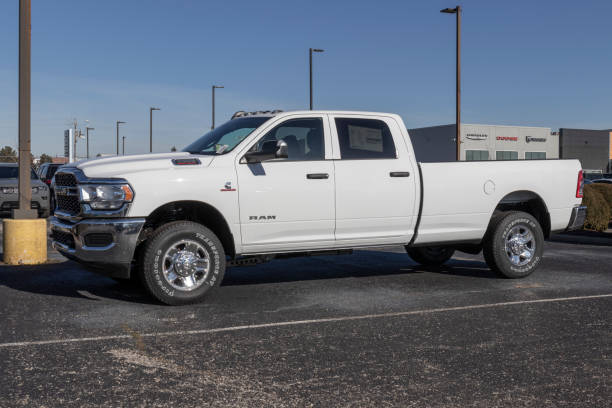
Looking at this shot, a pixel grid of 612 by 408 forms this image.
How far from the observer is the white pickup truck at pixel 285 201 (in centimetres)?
660

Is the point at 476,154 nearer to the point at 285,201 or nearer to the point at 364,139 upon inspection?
the point at 364,139

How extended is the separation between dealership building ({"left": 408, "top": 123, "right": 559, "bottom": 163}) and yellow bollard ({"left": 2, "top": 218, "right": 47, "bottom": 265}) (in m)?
64.1

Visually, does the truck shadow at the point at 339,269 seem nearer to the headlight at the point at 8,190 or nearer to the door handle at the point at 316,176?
the door handle at the point at 316,176

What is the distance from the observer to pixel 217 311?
6594 millimetres

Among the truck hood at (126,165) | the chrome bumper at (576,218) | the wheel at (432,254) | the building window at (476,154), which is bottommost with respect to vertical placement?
the wheel at (432,254)

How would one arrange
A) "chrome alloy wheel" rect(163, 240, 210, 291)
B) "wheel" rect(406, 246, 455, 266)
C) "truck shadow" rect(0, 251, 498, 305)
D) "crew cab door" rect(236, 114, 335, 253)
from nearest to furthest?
"chrome alloy wheel" rect(163, 240, 210, 291) → "crew cab door" rect(236, 114, 335, 253) → "truck shadow" rect(0, 251, 498, 305) → "wheel" rect(406, 246, 455, 266)

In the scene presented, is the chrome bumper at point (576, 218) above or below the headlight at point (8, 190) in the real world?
below

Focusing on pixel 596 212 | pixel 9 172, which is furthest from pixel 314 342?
pixel 9 172

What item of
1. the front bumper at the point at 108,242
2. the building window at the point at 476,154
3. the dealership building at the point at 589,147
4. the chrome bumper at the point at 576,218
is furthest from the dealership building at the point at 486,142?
the front bumper at the point at 108,242

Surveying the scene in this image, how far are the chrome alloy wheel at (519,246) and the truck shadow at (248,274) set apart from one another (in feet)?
1.69

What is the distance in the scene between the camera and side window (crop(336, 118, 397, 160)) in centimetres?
767

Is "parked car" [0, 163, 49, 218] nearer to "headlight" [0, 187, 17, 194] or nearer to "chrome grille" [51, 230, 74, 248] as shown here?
"headlight" [0, 187, 17, 194]

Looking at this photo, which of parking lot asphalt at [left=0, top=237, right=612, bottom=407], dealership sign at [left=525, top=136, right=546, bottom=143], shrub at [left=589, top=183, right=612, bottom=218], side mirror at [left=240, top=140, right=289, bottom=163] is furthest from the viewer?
dealership sign at [left=525, top=136, right=546, bottom=143]

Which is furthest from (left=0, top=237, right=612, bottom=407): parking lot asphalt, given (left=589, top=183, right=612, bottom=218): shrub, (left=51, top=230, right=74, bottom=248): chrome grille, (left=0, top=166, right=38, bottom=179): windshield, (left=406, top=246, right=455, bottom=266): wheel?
(left=0, top=166, right=38, bottom=179): windshield
